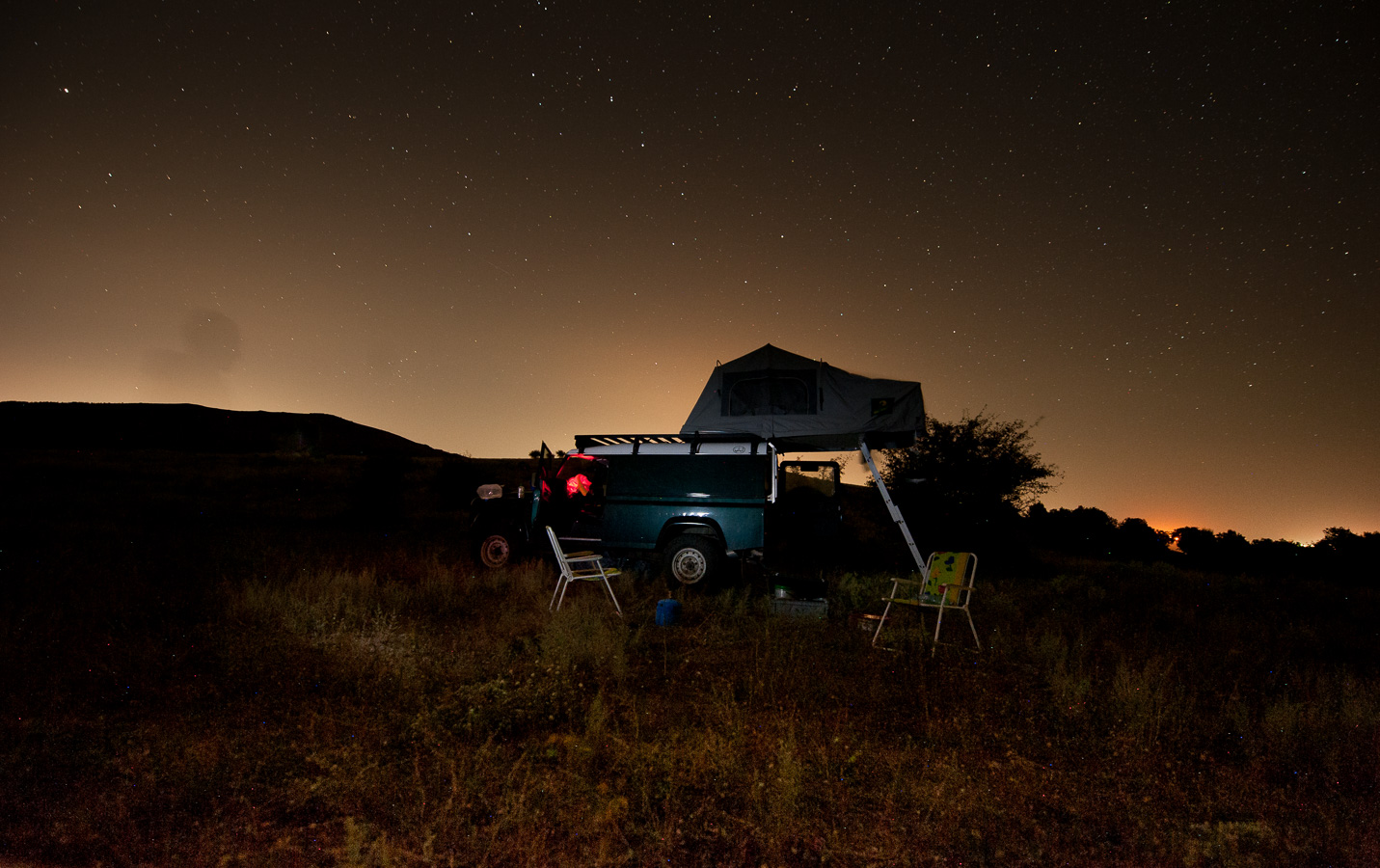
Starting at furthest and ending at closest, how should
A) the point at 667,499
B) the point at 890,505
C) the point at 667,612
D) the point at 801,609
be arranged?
the point at 890,505
the point at 667,499
the point at 801,609
the point at 667,612

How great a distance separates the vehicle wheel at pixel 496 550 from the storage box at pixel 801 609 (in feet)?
14.8

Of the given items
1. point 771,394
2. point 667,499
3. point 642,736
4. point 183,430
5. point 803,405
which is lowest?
point 642,736

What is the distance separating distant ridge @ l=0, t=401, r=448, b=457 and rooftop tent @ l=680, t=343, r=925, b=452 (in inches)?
1024

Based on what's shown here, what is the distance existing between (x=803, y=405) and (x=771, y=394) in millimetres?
573

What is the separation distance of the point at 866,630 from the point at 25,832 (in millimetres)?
5786

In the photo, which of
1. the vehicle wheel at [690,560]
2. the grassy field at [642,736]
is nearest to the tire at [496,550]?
the grassy field at [642,736]

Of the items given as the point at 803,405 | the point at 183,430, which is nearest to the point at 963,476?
the point at 803,405

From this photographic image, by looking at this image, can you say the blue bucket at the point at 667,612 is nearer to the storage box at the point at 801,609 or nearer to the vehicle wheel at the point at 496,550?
the storage box at the point at 801,609

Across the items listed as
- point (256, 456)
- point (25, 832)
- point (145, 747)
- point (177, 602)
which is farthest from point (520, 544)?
point (256, 456)

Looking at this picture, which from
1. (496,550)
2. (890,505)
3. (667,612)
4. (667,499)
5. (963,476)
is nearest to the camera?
(667,612)

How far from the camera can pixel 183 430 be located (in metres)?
47.1

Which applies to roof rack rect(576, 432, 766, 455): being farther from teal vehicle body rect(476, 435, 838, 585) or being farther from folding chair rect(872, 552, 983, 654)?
folding chair rect(872, 552, 983, 654)

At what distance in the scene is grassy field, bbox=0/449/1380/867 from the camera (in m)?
2.89

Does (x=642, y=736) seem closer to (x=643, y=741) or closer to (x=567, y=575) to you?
(x=643, y=741)
